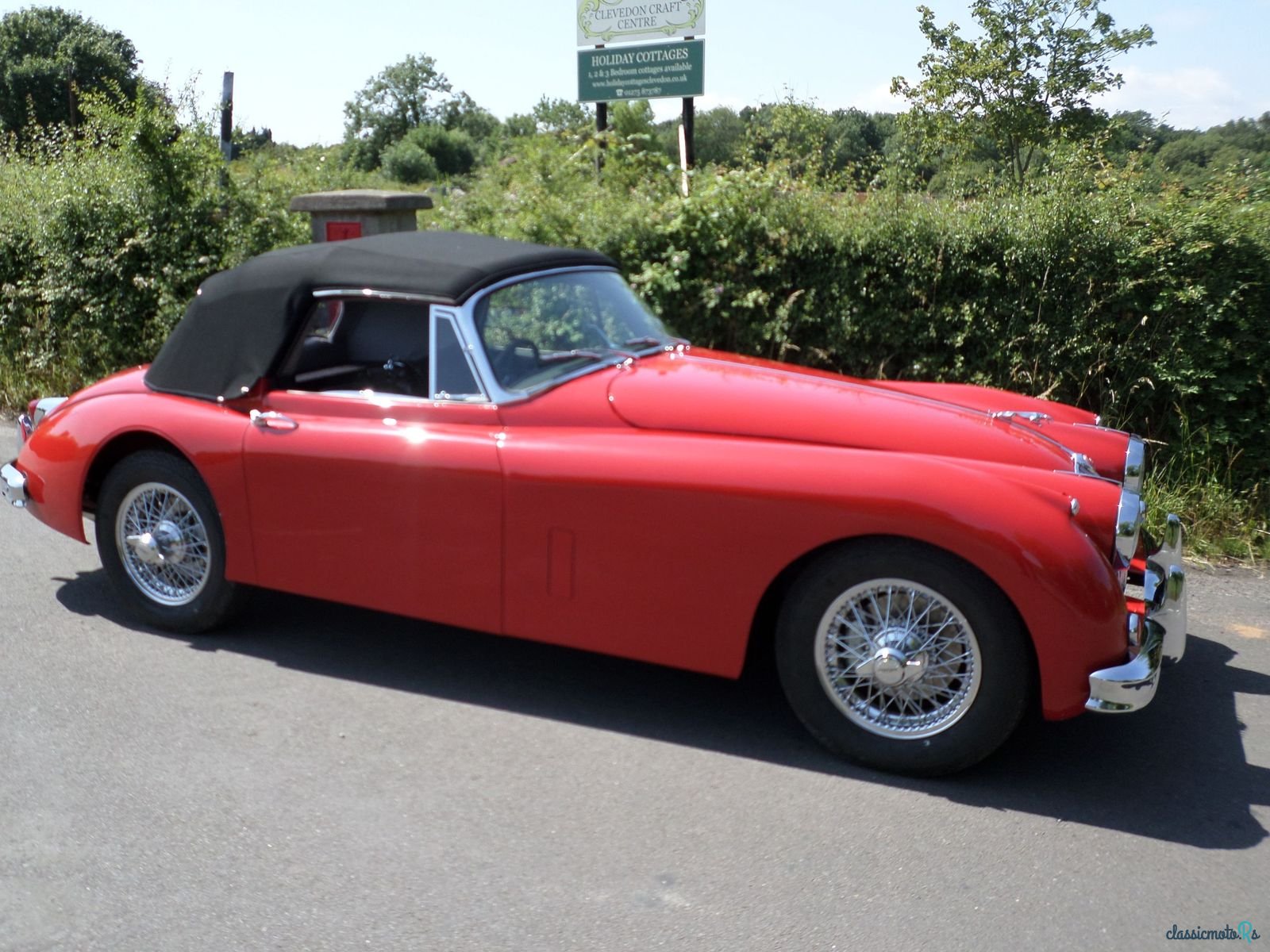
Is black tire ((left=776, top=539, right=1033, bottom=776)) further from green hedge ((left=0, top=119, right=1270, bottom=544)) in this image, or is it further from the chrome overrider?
green hedge ((left=0, top=119, right=1270, bottom=544))

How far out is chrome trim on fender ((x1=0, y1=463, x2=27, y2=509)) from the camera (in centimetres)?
500

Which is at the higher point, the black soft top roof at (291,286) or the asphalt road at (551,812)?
the black soft top roof at (291,286)

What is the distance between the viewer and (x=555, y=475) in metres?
3.83

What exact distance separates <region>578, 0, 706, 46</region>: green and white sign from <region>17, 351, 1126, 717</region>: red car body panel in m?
7.53

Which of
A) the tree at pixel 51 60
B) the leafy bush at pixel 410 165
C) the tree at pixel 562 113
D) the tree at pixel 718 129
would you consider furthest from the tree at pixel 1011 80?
the tree at pixel 51 60

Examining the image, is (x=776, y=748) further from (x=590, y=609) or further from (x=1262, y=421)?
(x=1262, y=421)

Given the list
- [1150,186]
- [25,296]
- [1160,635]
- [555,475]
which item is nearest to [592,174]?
[1150,186]

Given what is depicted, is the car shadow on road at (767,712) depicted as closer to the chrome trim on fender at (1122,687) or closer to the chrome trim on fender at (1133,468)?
the chrome trim on fender at (1122,687)

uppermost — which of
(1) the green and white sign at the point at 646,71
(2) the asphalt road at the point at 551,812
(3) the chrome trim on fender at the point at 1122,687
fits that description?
(1) the green and white sign at the point at 646,71

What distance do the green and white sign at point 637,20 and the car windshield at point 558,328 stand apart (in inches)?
282

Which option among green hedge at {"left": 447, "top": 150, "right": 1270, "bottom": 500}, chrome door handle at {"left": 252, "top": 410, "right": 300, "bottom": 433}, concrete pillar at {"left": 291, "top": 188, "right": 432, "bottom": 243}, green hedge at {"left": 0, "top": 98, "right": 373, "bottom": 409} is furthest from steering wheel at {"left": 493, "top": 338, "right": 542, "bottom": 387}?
green hedge at {"left": 0, "top": 98, "right": 373, "bottom": 409}

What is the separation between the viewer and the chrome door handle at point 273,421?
4309 millimetres

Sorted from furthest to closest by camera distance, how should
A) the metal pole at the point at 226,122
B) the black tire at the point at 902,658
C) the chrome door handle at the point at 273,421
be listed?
the metal pole at the point at 226,122 < the chrome door handle at the point at 273,421 < the black tire at the point at 902,658

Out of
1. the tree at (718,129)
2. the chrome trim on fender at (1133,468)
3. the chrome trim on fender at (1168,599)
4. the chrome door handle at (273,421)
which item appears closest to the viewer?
the chrome trim on fender at (1168,599)
